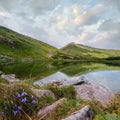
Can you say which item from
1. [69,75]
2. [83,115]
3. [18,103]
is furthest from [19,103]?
[69,75]

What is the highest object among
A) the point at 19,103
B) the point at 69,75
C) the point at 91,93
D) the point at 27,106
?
the point at 19,103

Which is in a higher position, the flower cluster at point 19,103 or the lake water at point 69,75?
the flower cluster at point 19,103

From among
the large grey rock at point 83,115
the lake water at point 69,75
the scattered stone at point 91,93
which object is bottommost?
the lake water at point 69,75

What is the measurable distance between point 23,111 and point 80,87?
8.71m

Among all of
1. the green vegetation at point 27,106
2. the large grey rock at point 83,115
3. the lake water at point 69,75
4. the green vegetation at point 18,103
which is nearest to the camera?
the large grey rock at point 83,115

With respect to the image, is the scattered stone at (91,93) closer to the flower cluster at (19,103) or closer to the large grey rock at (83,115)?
the flower cluster at (19,103)

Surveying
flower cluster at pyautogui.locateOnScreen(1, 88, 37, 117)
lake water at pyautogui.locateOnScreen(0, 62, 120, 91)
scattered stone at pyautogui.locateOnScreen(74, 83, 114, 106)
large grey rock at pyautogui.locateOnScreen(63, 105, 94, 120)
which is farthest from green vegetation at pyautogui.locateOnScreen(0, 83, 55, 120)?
lake water at pyautogui.locateOnScreen(0, 62, 120, 91)

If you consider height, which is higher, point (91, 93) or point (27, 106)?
point (27, 106)

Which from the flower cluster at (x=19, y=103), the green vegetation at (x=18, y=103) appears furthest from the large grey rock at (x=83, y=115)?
the flower cluster at (x=19, y=103)

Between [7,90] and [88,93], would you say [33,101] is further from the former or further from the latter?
[88,93]

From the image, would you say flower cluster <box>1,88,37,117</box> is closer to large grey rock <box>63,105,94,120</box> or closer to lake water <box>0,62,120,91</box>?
large grey rock <box>63,105,94,120</box>

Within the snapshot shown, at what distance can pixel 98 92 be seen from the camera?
16297 mm

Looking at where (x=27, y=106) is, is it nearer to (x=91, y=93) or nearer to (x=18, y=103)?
(x=18, y=103)

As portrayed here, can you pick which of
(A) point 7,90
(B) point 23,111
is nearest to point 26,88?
(A) point 7,90
